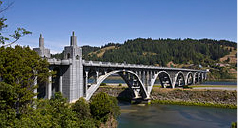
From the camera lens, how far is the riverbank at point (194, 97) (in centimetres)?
5303

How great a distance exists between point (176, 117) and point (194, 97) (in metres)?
17.0

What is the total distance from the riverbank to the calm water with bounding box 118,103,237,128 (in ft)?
12.1

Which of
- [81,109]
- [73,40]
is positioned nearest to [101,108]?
[81,109]

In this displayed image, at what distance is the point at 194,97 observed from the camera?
56.9 metres

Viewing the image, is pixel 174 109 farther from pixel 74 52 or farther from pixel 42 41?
pixel 42 41

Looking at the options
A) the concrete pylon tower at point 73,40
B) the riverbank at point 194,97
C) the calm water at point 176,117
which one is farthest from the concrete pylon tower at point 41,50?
the riverbank at point 194,97

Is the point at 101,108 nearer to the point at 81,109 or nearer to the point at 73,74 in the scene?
the point at 81,109

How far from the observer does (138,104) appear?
2206 inches

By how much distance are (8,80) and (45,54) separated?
9191 millimetres

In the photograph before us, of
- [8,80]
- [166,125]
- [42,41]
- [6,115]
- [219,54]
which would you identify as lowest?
[166,125]

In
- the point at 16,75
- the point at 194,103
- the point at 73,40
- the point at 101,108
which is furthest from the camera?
the point at 194,103

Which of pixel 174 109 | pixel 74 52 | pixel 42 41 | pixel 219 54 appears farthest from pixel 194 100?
pixel 219 54

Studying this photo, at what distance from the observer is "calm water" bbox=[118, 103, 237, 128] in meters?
36.5

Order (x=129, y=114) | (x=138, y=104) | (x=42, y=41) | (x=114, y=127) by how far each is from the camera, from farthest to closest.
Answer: (x=138, y=104) → (x=129, y=114) → (x=114, y=127) → (x=42, y=41)
